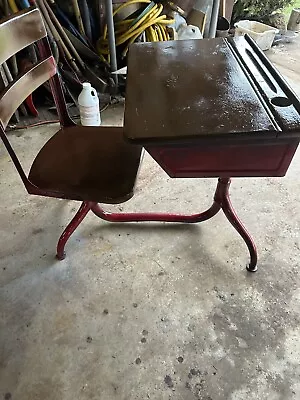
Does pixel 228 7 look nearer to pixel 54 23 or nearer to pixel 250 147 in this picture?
pixel 54 23

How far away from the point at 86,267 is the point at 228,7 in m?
2.94

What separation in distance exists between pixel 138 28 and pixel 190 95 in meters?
1.81

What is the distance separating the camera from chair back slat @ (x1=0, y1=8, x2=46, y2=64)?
1252 mm

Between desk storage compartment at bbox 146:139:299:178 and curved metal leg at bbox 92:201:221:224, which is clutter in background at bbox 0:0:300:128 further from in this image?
desk storage compartment at bbox 146:139:299:178

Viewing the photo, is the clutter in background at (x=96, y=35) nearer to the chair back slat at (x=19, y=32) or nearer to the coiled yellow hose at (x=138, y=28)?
the coiled yellow hose at (x=138, y=28)

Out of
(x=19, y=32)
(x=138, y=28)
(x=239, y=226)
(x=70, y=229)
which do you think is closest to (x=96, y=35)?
(x=138, y=28)

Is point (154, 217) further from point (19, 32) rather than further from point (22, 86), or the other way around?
point (19, 32)

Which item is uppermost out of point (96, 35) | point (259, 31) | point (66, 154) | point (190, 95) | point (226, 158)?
point (190, 95)

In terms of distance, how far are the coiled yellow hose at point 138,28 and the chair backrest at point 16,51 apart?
1.37 metres

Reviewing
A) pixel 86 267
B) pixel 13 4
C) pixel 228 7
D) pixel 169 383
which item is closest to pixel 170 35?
pixel 228 7

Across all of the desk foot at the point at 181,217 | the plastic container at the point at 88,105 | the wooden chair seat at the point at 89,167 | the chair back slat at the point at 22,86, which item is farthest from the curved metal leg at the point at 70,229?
the plastic container at the point at 88,105

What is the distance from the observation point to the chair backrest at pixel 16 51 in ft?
4.13

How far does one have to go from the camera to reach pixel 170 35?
3006 mm

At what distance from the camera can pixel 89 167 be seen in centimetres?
142
